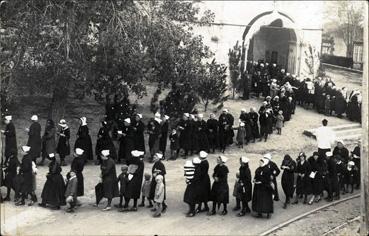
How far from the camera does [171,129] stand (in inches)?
765

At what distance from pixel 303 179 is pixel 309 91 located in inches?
470

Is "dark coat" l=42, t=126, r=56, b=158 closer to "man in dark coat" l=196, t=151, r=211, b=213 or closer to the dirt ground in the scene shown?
the dirt ground

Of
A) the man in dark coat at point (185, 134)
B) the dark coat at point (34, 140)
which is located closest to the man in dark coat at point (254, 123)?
the man in dark coat at point (185, 134)

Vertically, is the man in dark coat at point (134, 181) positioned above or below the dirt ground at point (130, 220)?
above

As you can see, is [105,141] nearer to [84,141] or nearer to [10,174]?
[84,141]

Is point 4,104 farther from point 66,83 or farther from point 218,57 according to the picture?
point 218,57

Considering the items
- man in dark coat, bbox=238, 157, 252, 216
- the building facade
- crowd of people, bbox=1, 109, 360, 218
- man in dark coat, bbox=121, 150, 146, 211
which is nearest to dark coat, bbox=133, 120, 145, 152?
crowd of people, bbox=1, 109, 360, 218

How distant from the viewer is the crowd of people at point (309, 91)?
75.5 feet

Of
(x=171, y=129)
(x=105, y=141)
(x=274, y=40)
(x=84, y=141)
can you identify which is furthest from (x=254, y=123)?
(x=274, y=40)

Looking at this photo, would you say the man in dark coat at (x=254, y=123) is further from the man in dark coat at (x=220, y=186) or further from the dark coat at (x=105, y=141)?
the man in dark coat at (x=220, y=186)

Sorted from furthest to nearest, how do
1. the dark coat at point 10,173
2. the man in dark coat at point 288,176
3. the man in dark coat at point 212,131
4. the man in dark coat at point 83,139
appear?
1. the man in dark coat at point 212,131
2. the man in dark coat at point 83,139
3. the man in dark coat at point 288,176
4. the dark coat at point 10,173

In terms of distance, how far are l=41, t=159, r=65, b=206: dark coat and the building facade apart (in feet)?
46.8

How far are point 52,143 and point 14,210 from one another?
3748 mm

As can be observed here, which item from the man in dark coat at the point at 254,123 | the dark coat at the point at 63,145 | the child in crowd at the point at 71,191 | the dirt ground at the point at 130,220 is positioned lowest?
the dirt ground at the point at 130,220
